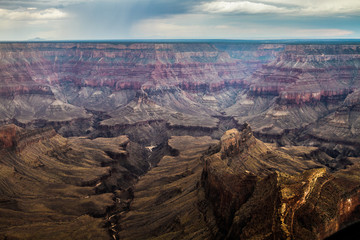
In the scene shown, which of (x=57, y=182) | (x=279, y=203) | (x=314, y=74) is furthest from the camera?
(x=314, y=74)

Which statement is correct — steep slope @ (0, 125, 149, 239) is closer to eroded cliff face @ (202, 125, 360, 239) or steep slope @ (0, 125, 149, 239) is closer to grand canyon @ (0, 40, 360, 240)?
grand canyon @ (0, 40, 360, 240)


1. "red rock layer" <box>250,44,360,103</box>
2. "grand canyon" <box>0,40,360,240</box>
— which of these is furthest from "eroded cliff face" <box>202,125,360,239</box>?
"red rock layer" <box>250,44,360,103</box>

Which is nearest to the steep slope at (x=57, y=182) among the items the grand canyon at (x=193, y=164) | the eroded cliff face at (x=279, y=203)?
A: the grand canyon at (x=193, y=164)

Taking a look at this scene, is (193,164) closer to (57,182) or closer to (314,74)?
(57,182)

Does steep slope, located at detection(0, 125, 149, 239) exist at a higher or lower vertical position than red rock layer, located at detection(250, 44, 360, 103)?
lower

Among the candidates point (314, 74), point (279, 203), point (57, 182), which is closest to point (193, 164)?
point (57, 182)

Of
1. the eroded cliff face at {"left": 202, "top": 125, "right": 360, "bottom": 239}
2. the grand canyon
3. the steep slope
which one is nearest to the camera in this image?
the eroded cliff face at {"left": 202, "top": 125, "right": 360, "bottom": 239}

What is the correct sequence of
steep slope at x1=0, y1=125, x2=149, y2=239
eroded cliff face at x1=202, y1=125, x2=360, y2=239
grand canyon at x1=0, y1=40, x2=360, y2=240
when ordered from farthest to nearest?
steep slope at x1=0, y1=125, x2=149, y2=239, grand canyon at x1=0, y1=40, x2=360, y2=240, eroded cliff face at x1=202, y1=125, x2=360, y2=239
